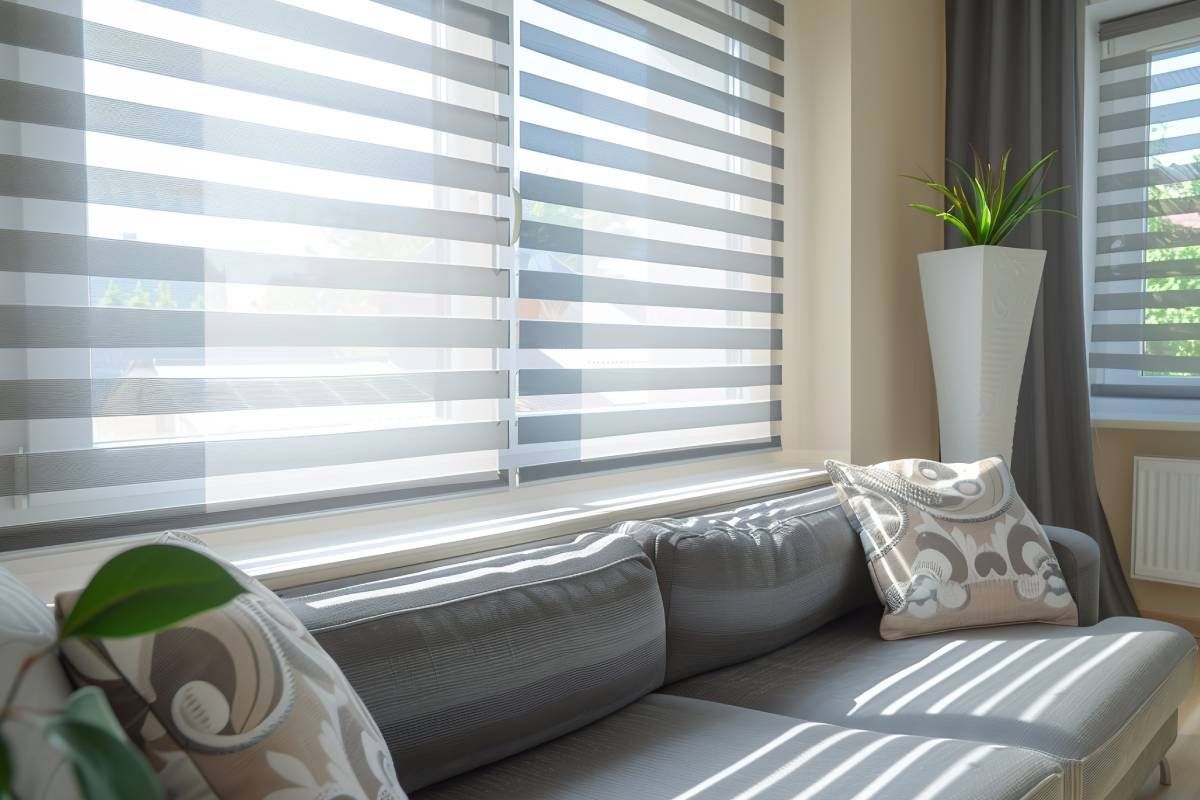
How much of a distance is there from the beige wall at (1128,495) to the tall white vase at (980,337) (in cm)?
88

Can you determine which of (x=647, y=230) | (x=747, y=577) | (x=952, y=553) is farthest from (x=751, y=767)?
(x=647, y=230)

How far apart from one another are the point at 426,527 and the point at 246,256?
0.66m

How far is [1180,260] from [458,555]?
3.17 m

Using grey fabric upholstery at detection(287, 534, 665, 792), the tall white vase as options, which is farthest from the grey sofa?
the tall white vase

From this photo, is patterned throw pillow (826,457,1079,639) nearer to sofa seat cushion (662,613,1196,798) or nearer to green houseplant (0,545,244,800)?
sofa seat cushion (662,613,1196,798)

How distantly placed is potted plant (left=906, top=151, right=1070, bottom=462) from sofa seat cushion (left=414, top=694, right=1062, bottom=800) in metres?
1.68

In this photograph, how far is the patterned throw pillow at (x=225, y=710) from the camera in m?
0.84

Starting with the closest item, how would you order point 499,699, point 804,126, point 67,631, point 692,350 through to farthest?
point 67,631 < point 499,699 < point 692,350 < point 804,126

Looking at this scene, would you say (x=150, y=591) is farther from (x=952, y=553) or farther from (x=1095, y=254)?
(x=1095, y=254)

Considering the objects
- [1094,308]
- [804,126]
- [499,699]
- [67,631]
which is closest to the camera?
[67,631]

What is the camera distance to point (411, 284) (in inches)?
77.9

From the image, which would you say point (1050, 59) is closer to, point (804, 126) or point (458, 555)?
point (804, 126)

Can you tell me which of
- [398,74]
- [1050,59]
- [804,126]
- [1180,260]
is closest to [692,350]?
[804,126]

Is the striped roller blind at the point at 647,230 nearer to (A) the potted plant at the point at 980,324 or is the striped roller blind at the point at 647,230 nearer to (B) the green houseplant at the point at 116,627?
(A) the potted plant at the point at 980,324
